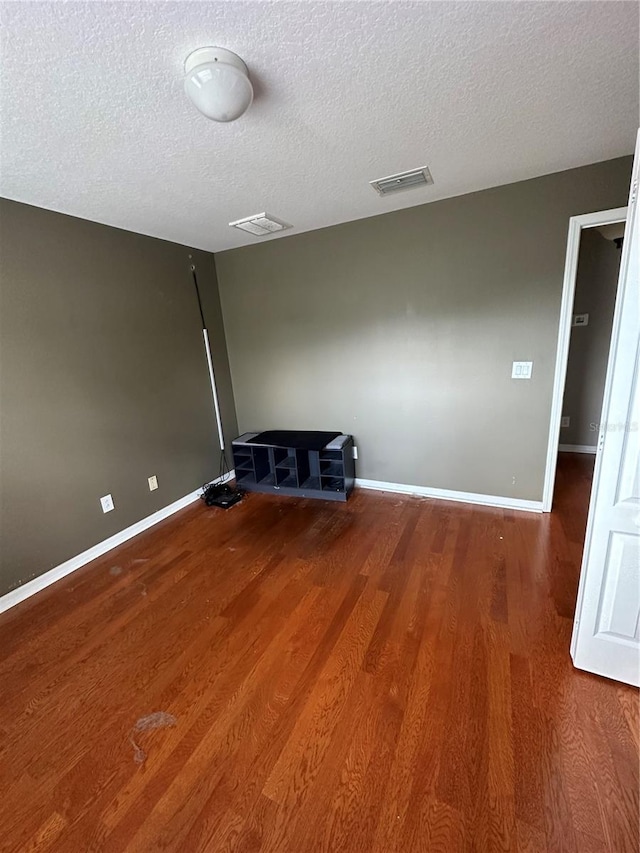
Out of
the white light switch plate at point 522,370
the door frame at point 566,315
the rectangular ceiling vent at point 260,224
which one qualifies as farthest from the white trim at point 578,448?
the rectangular ceiling vent at point 260,224

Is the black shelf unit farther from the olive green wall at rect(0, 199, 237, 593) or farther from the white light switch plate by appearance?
the white light switch plate

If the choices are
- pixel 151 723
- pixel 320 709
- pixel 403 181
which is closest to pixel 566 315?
pixel 403 181

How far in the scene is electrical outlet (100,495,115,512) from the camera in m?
2.59

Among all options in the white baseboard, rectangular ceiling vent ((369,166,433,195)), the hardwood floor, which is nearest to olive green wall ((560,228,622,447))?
the hardwood floor

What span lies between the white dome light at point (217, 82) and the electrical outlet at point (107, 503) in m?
2.49

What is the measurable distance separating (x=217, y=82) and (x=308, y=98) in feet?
1.29

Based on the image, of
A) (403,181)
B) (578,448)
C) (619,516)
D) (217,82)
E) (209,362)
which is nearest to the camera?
(217,82)

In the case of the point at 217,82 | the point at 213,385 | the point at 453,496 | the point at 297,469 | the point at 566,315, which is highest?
the point at 217,82

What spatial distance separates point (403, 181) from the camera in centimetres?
215

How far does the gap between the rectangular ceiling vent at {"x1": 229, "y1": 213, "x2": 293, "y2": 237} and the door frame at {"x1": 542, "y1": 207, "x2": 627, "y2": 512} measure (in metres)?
2.05

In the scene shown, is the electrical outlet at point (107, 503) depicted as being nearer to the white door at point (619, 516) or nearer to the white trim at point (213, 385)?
the white trim at point (213, 385)

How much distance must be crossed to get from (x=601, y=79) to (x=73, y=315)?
10.0 feet

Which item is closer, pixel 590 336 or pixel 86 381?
pixel 86 381

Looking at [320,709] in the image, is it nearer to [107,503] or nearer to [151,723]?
[151,723]
